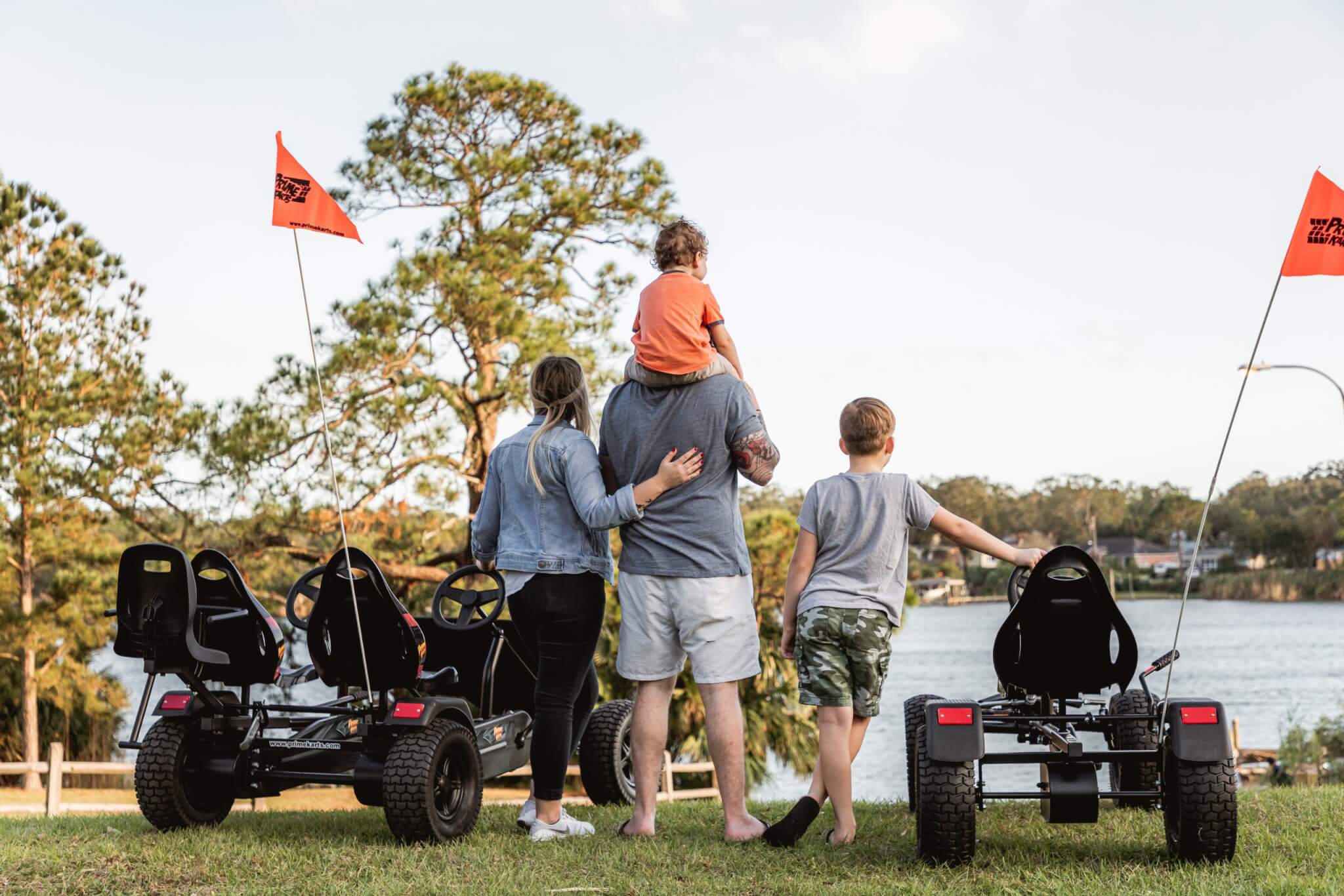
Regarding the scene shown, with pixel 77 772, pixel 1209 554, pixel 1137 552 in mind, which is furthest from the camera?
pixel 1209 554


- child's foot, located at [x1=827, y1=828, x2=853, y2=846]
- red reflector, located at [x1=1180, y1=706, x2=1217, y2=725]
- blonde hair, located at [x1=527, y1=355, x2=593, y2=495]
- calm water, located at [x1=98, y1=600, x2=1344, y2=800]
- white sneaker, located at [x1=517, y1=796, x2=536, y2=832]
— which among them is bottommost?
calm water, located at [x1=98, y1=600, x2=1344, y2=800]

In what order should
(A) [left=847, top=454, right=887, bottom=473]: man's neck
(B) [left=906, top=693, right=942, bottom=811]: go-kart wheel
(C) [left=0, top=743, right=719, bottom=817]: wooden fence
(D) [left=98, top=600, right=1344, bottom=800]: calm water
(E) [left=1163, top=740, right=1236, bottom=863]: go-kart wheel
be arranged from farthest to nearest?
(D) [left=98, top=600, right=1344, bottom=800]: calm water, (C) [left=0, top=743, right=719, bottom=817]: wooden fence, (B) [left=906, top=693, right=942, bottom=811]: go-kart wheel, (A) [left=847, top=454, right=887, bottom=473]: man's neck, (E) [left=1163, top=740, right=1236, bottom=863]: go-kart wheel

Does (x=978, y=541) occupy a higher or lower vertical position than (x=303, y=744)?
higher

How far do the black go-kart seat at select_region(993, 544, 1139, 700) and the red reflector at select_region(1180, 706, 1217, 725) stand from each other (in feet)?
1.28

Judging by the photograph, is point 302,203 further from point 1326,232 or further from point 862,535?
point 1326,232

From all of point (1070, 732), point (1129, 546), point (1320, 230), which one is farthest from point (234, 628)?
point (1129, 546)

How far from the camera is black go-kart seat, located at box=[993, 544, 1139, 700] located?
14.1 feet

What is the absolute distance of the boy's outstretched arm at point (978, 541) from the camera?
4406 mm

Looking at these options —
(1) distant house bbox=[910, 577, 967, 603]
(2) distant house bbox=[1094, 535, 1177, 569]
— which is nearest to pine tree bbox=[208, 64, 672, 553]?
(1) distant house bbox=[910, 577, 967, 603]

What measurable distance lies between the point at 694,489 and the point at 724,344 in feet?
1.77

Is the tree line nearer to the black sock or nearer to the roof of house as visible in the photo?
the black sock

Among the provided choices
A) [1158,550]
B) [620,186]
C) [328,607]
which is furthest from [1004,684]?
[1158,550]

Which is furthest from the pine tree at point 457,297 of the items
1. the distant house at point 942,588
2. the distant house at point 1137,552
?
the distant house at point 1137,552

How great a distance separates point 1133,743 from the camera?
Answer: 191 inches
